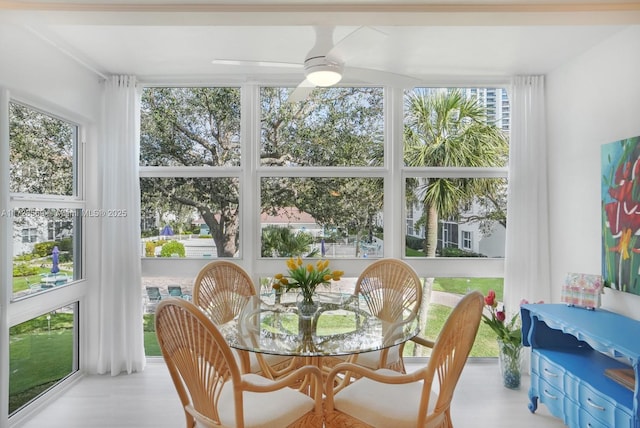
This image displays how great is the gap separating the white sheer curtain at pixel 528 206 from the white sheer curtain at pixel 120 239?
3.29m

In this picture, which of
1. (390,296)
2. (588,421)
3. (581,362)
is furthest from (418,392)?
(581,362)

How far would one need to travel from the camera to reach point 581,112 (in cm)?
289

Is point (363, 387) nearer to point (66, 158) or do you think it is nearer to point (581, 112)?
point (581, 112)

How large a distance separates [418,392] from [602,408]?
1012mm

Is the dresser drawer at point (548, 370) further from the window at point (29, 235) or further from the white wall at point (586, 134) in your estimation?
the window at point (29, 235)

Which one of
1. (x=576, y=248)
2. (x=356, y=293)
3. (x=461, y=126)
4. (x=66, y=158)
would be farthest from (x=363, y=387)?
(x=66, y=158)

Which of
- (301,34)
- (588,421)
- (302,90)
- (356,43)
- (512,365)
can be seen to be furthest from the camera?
(512,365)

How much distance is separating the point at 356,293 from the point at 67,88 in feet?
9.05

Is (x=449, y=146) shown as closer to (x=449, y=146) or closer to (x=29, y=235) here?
(x=449, y=146)

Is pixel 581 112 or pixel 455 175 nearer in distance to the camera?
pixel 581 112

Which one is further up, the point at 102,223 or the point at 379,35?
the point at 379,35

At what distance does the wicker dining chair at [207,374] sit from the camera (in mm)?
1630

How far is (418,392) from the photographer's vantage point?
1969 mm

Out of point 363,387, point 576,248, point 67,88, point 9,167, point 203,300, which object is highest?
point 67,88
